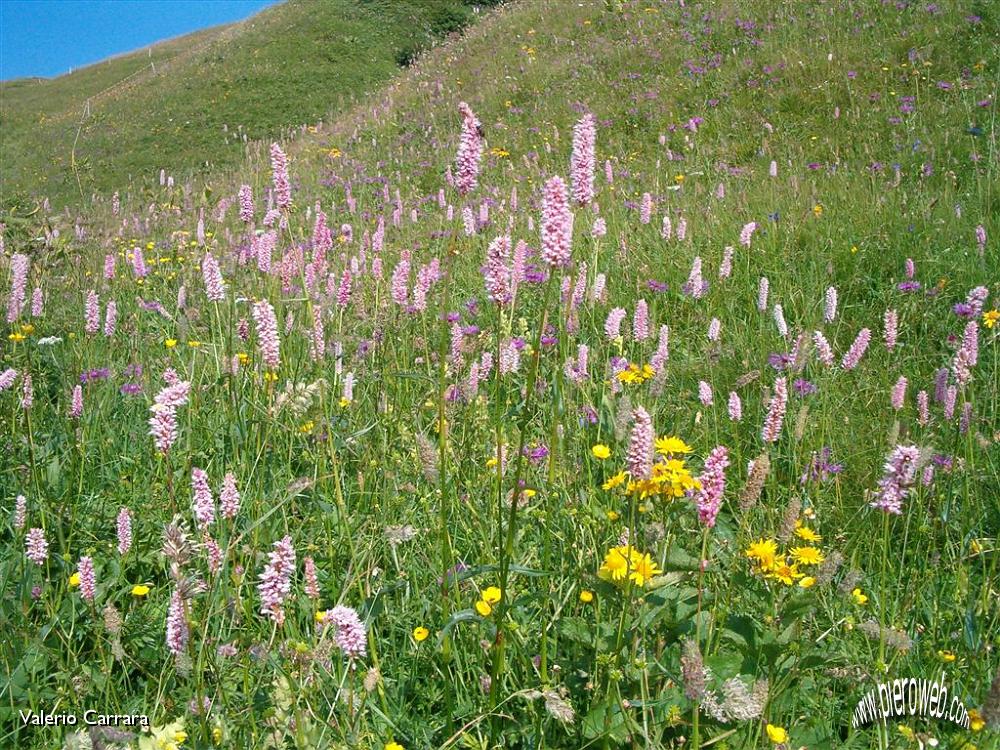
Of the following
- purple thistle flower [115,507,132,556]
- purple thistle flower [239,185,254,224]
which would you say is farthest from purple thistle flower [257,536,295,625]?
purple thistle flower [239,185,254,224]

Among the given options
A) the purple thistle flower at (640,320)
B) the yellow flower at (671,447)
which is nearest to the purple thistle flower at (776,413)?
the yellow flower at (671,447)

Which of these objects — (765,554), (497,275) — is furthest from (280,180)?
(765,554)

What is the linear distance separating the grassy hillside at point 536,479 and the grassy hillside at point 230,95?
52.3 ft

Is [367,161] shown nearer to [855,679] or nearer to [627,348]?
[627,348]

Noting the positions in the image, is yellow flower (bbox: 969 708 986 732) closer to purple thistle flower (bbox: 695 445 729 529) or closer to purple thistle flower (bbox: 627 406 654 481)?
purple thistle flower (bbox: 695 445 729 529)

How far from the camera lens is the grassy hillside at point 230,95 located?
2023 centimetres

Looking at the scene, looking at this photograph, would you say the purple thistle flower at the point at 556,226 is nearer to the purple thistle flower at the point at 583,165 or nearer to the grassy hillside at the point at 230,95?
the purple thistle flower at the point at 583,165

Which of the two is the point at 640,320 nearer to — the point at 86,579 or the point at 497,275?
the point at 497,275

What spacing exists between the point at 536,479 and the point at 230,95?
23771mm

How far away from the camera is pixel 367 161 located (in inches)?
434

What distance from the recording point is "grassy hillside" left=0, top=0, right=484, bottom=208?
20.2 m

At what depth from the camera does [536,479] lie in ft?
7.95

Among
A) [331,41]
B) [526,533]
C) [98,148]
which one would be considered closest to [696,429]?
[526,533]

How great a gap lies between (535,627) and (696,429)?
1.31 m
